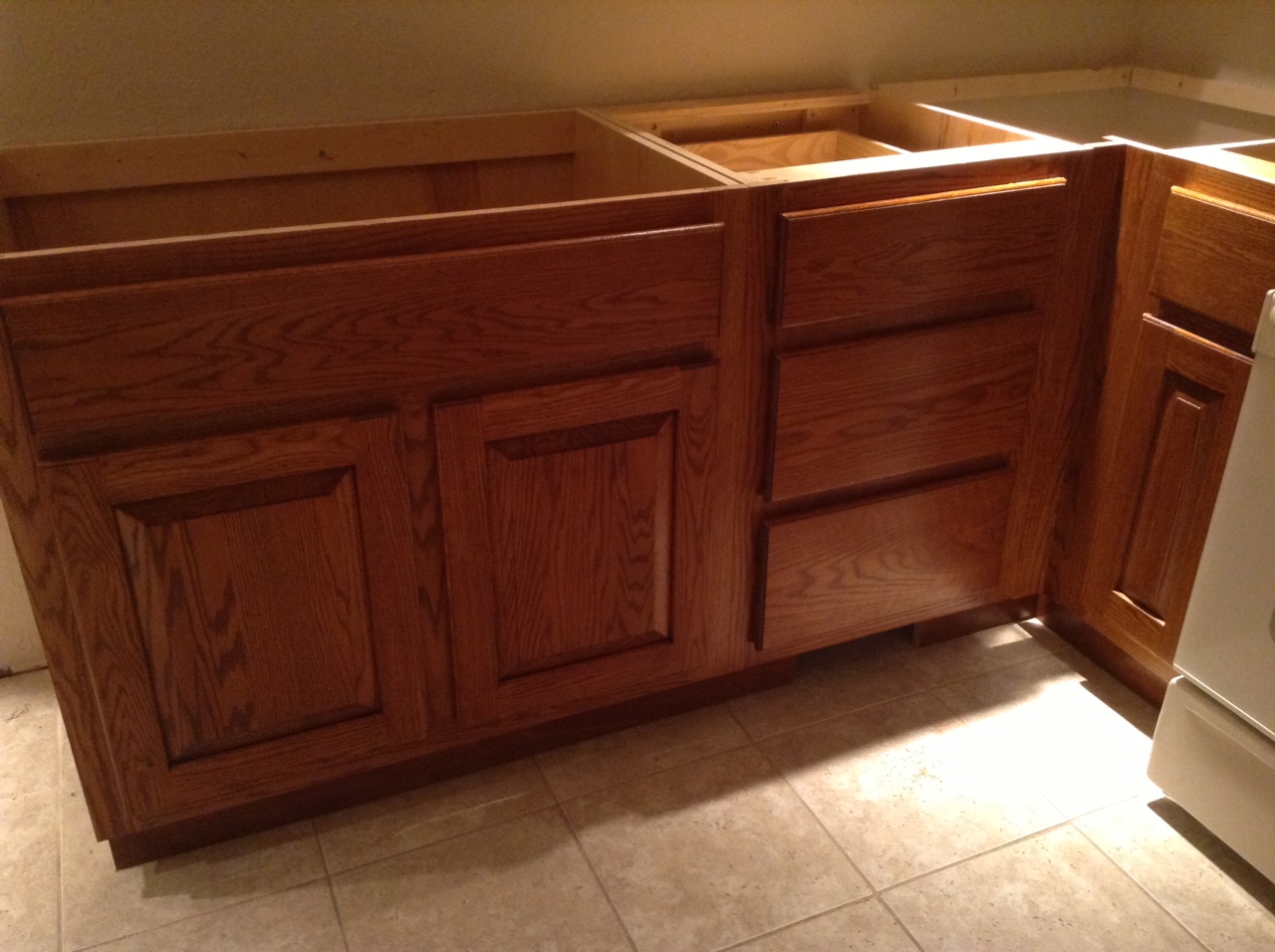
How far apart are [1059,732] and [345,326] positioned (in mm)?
1292

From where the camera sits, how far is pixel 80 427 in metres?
1.25

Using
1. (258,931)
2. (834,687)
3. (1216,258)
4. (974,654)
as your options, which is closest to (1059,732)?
(974,654)

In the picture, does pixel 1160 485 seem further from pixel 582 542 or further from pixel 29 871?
pixel 29 871

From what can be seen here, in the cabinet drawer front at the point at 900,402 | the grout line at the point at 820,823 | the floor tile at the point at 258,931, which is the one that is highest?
the cabinet drawer front at the point at 900,402

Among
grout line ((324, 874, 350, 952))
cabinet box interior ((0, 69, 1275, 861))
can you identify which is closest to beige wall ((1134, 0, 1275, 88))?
cabinet box interior ((0, 69, 1275, 861))

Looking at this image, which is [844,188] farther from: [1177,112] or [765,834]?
[1177,112]

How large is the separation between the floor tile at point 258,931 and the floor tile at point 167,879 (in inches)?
0.7

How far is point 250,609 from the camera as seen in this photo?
1420 mm

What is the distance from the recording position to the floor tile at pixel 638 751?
1.71 metres

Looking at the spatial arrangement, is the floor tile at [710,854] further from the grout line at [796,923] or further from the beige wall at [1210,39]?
the beige wall at [1210,39]

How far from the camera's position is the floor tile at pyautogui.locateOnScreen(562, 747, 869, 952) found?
1.47 metres

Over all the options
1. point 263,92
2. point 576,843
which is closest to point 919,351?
point 576,843

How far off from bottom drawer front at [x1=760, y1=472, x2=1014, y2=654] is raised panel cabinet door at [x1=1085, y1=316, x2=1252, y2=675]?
0.58 ft

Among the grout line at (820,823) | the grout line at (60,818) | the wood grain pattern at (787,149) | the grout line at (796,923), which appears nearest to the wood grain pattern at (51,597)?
the grout line at (60,818)
